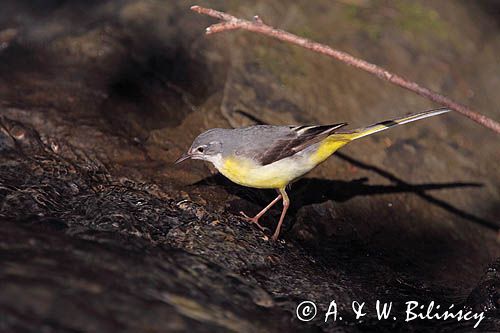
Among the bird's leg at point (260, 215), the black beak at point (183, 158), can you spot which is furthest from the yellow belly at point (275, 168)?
the black beak at point (183, 158)

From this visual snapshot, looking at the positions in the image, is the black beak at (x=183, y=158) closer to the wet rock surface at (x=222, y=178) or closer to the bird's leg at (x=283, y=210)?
the wet rock surface at (x=222, y=178)

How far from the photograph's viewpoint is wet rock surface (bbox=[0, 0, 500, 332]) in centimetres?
437

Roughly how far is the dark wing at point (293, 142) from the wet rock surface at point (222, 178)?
22.5 inches

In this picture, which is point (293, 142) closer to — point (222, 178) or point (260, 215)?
point (260, 215)

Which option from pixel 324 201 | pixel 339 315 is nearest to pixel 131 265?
pixel 339 315

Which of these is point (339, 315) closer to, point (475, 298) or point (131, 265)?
point (475, 298)

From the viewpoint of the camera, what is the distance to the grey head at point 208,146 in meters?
6.40

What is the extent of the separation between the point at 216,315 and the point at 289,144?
2625 millimetres

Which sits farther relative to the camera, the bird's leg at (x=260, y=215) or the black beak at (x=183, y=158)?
the black beak at (x=183, y=158)

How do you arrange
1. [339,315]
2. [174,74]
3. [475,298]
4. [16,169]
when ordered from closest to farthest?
[339,315]
[475,298]
[16,169]
[174,74]

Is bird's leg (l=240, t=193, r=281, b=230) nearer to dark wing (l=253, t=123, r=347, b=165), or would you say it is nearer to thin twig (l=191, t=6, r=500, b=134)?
dark wing (l=253, t=123, r=347, b=165)

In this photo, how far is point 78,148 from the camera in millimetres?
6684

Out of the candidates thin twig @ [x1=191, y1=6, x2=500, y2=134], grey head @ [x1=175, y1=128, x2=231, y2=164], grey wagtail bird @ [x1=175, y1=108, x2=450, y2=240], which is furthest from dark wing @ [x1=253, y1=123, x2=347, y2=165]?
thin twig @ [x1=191, y1=6, x2=500, y2=134]

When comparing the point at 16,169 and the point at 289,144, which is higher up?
the point at 289,144
